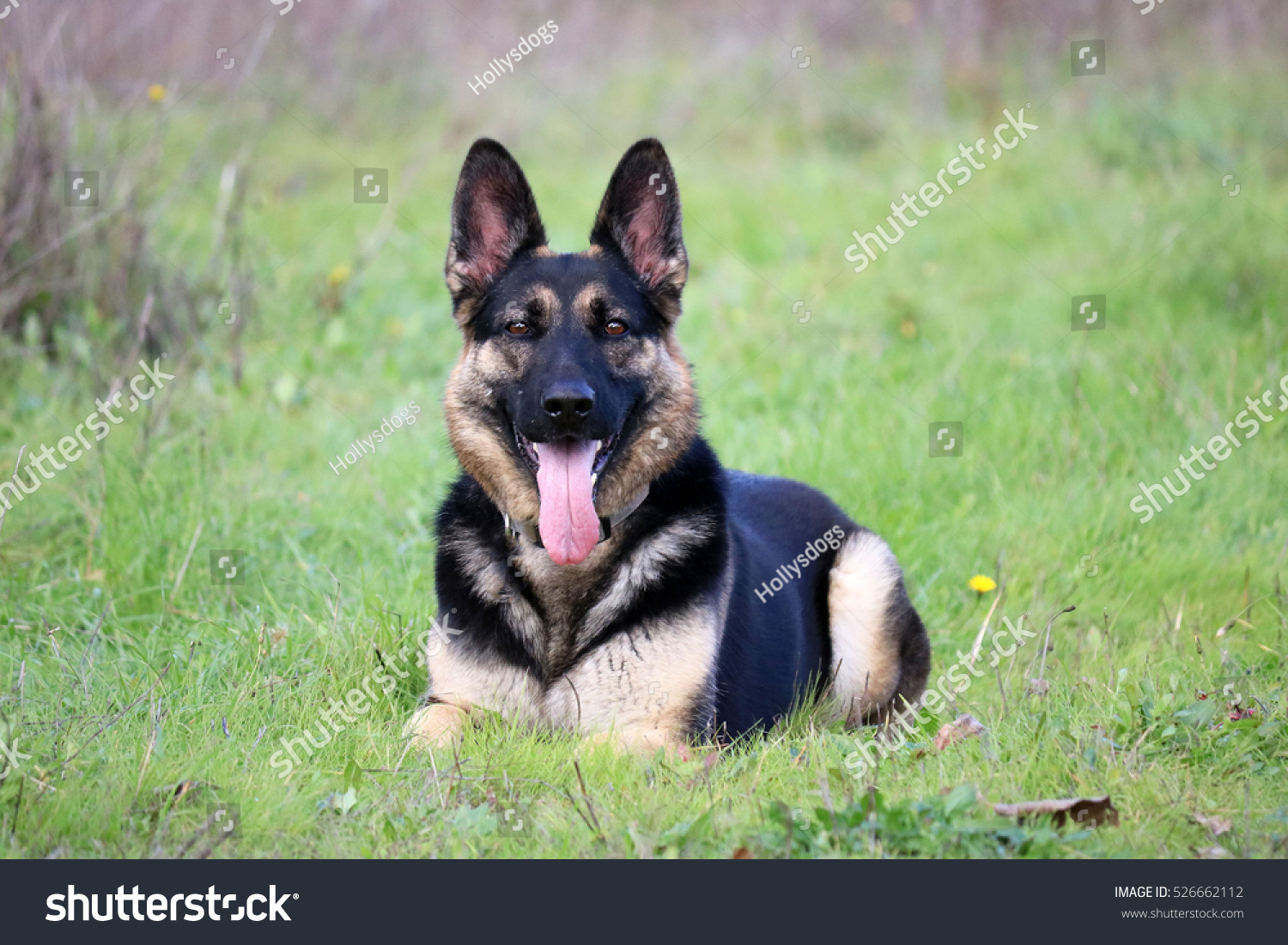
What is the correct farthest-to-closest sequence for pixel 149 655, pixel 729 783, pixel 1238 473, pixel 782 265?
1. pixel 782 265
2. pixel 1238 473
3. pixel 149 655
4. pixel 729 783

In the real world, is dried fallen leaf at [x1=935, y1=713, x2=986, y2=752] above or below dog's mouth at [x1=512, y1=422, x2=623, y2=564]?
below

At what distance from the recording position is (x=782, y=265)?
31.4 feet

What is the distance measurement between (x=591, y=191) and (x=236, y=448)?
534 centimetres

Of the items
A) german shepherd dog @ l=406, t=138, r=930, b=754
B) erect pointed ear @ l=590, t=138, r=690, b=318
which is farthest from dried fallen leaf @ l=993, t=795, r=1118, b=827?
erect pointed ear @ l=590, t=138, r=690, b=318

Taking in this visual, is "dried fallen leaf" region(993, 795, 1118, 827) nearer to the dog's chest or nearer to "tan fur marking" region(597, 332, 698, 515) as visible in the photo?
the dog's chest

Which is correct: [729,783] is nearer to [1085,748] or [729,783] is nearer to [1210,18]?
[1085,748]

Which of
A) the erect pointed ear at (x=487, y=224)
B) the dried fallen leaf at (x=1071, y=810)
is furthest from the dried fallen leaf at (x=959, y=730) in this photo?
the erect pointed ear at (x=487, y=224)

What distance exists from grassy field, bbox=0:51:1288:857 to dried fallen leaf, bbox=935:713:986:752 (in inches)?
3.9

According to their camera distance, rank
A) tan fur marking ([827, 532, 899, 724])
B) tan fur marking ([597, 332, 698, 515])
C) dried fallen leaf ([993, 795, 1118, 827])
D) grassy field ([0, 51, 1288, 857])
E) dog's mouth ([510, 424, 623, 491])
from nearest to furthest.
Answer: dried fallen leaf ([993, 795, 1118, 827]) < grassy field ([0, 51, 1288, 857]) < dog's mouth ([510, 424, 623, 491]) < tan fur marking ([597, 332, 698, 515]) < tan fur marking ([827, 532, 899, 724])

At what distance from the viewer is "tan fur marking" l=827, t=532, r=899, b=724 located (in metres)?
4.84

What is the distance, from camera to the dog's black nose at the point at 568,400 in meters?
3.83

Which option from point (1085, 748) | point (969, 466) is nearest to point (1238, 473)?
point (969, 466)

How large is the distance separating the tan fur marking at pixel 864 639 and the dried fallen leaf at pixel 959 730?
851 mm

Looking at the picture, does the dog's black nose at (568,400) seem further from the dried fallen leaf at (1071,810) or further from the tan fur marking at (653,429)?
the dried fallen leaf at (1071,810)
